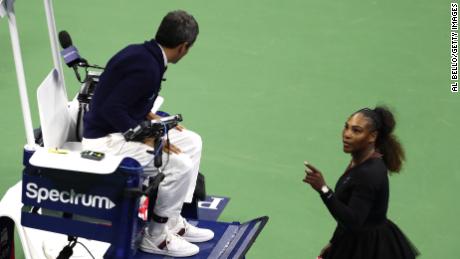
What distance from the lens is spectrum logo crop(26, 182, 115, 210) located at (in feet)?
15.8

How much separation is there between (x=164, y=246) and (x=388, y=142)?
1.49 meters

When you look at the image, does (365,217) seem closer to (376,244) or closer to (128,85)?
(376,244)

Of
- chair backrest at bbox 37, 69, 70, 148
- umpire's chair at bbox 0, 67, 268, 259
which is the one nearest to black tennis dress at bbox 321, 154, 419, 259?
umpire's chair at bbox 0, 67, 268, 259

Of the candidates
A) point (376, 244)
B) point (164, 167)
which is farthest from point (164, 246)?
point (376, 244)

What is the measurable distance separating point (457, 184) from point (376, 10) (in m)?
3.45

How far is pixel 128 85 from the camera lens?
16.8 feet

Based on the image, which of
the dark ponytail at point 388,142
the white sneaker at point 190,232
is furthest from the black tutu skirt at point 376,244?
the white sneaker at point 190,232

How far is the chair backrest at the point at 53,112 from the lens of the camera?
5.35 m

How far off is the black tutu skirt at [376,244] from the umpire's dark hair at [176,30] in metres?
1.47

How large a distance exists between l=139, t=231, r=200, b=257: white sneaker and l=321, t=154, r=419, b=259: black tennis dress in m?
0.91

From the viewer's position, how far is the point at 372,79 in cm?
873

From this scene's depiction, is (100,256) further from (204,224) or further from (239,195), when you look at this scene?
(239,195)

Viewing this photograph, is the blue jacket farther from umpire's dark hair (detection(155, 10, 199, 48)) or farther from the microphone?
the microphone

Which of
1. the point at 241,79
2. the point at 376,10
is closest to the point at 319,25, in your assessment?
the point at 376,10
